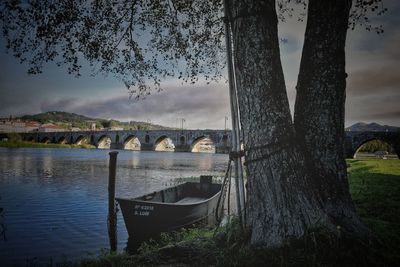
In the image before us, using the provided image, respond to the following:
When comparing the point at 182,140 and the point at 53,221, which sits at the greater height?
the point at 182,140

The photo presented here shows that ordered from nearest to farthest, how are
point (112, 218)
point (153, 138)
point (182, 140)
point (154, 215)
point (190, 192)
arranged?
point (154, 215), point (112, 218), point (190, 192), point (182, 140), point (153, 138)

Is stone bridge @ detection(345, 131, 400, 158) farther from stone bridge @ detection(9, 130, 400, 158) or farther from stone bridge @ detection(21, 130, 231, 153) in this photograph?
stone bridge @ detection(21, 130, 231, 153)

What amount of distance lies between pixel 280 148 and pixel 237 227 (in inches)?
62.5

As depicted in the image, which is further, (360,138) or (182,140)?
(182,140)

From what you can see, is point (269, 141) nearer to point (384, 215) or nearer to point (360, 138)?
point (384, 215)

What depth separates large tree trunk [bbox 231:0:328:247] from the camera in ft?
15.5

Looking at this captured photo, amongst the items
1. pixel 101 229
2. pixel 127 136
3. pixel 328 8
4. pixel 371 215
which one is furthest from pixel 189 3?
pixel 127 136

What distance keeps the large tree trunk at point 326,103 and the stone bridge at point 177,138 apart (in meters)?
62.4

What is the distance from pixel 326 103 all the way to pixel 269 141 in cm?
115

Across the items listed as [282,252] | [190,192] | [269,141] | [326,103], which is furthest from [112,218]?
[326,103]

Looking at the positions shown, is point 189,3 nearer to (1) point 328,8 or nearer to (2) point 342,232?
(1) point 328,8

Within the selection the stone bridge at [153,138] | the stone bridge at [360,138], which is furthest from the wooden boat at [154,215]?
the stone bridge at [153,138]

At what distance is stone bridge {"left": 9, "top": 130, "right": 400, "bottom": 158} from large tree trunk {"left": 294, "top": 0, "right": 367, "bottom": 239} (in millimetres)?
62434

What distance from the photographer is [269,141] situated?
4.78 m
